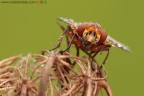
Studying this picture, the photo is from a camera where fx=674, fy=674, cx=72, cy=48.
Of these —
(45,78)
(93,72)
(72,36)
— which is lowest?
(45,78)

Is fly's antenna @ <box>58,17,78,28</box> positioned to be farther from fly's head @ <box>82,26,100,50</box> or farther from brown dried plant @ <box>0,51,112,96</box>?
brown dried plant @ <box>0,51,112,96</box>

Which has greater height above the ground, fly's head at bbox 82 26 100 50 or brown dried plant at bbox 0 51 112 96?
fly's head at bbox 82 26 100 50

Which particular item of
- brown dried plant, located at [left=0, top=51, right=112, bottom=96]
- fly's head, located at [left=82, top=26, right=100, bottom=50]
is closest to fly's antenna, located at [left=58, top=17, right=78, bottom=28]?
fly's head, located at [left=82, top=26, right=100, bottom=50]

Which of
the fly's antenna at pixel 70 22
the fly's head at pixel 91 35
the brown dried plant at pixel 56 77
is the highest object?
the fly's antenna at pixel 70 22

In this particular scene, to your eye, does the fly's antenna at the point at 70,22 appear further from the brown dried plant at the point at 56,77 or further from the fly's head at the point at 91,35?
the brown dried plant at the point at 56,77

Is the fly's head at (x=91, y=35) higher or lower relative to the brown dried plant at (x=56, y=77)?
higher

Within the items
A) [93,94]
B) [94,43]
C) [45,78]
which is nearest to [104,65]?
[94,43]

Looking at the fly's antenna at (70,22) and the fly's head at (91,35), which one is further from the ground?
the fly's antenna at (70,22)

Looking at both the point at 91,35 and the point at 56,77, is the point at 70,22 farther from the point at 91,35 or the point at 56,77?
the point at 56,77

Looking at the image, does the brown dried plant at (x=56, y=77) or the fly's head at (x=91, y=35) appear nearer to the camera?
the brown dried plant at (x=56, y=77)

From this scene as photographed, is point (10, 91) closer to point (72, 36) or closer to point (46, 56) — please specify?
point (46, 56)

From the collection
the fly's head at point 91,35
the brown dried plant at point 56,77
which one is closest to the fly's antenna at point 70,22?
the fly's head at point 91,35
